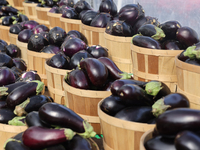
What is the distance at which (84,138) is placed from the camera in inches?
45.6

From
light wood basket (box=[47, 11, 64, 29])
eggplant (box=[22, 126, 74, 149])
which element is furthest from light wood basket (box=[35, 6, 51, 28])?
eggplant (box=[22, 126, 74, 149])

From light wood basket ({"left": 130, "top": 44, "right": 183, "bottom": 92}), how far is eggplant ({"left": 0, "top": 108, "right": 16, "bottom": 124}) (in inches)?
36.8

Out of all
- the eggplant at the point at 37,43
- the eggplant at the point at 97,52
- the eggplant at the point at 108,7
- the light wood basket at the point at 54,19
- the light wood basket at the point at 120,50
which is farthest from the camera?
the light wood basket at the point at 54,19

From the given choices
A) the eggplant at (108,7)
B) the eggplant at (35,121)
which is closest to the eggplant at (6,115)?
the eggplant at (35,121)

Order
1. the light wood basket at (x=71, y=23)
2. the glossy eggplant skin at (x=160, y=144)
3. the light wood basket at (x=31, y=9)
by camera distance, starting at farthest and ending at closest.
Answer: the light wood basket at (x=31, y=9), the light wood basket at (x=71, y=23), the glossy eggplant skin at (x=160, y=144)

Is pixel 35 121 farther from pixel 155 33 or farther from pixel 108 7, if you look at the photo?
pixel 108 7

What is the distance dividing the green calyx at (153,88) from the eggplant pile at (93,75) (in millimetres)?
348

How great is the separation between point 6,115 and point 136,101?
71cm

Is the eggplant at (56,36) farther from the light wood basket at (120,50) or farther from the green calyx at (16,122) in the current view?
the green calyx at (16,122)

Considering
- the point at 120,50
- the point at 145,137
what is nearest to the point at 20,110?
the point at 145,137

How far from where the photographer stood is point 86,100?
163cm

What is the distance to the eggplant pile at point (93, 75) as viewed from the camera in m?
1.62

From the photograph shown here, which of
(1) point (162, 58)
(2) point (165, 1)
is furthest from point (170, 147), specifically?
(2) point (165, 1)

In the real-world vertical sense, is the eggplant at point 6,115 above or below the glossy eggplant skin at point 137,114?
below
